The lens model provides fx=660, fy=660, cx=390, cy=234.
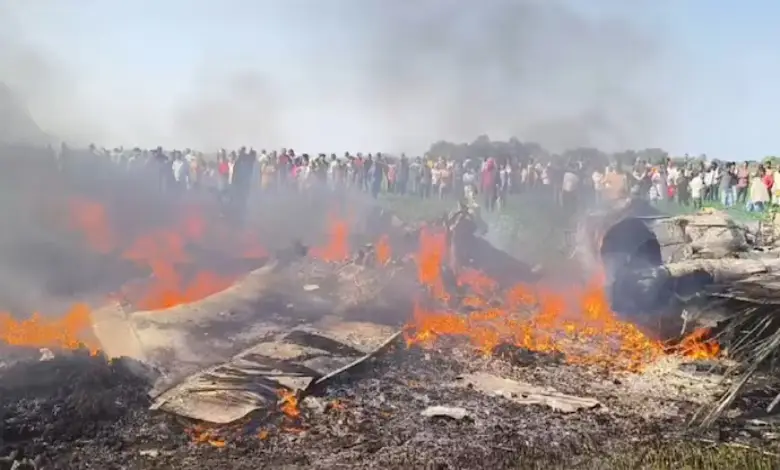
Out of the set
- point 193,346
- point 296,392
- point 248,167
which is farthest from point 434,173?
point 296,392

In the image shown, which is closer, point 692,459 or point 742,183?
point 692,459

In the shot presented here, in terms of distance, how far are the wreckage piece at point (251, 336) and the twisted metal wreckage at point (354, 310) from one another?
23mm

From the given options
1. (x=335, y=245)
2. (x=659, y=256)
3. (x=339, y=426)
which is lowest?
(x=339, y=426)

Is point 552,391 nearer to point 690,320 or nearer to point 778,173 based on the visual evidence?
point 690,320

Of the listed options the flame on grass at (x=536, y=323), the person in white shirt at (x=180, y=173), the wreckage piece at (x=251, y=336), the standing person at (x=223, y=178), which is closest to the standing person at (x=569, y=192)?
the flame on grass at (x=536, y=323)

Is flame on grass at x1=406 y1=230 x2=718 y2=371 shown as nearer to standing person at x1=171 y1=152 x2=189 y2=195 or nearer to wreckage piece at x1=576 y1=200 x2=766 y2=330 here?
wreckage piece at x1=576 y1=200 x2=766 y2=330

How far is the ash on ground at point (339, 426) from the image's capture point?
747 cm

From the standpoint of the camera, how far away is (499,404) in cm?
921

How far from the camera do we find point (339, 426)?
8.34 m

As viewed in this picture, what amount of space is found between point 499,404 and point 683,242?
21.4 ft

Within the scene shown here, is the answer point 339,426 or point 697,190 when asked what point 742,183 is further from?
point 339,426

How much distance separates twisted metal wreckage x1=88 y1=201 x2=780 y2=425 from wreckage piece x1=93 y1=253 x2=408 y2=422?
0.08ft

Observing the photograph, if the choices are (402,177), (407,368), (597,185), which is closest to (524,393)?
(407,368)

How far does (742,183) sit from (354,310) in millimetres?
14101
